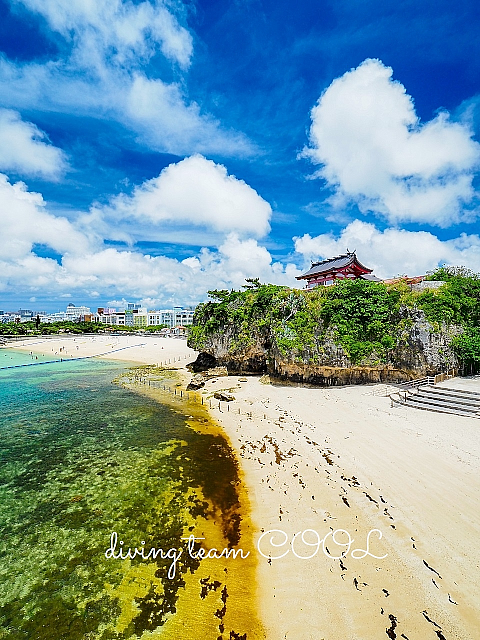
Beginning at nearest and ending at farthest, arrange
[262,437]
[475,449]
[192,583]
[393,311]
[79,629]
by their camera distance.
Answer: [79,629], [192,583], [475,449], [262,437], [393,311]

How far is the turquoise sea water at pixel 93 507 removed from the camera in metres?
6.30

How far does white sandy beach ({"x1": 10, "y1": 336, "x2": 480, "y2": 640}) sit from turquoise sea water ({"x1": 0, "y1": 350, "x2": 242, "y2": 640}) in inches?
80.2

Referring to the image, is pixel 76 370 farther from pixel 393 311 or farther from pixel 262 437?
pixel 393 311

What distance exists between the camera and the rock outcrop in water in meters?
20.3

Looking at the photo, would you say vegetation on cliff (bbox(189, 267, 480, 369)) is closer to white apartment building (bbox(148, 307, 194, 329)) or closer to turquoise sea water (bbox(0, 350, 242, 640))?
turquoise sea water (bbox(0, 350, 242, 640))

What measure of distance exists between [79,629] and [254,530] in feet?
14.9

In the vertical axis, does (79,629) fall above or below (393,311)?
below

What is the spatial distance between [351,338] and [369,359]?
202 cm

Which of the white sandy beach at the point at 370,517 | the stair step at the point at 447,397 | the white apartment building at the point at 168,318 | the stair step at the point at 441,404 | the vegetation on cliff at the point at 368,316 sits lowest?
the white sandy beach at the point at 370,517

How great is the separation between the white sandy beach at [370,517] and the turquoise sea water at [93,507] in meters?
2.04

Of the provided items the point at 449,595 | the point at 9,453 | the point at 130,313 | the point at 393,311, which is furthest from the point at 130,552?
the point at 130,313

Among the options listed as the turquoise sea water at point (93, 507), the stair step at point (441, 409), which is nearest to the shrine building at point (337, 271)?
the stair step at point (441, 409)

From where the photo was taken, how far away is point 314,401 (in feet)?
65.8

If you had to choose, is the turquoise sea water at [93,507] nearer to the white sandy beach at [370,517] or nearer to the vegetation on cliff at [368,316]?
the white sandy beach at [370,517]
